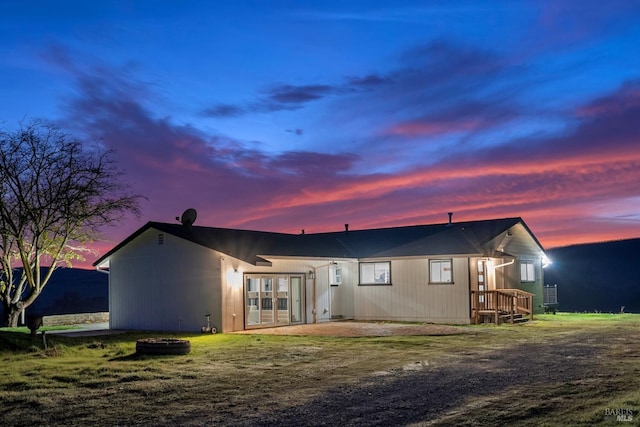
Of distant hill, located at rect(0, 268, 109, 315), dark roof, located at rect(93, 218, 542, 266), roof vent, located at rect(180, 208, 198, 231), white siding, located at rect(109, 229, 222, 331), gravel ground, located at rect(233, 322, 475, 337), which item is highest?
roof vent, located at rect(180, 208, 198, 231)

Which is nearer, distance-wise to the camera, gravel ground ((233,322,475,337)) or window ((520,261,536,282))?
Result: gravel ground ((233,322,475,337))

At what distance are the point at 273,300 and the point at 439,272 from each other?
21.9 feet

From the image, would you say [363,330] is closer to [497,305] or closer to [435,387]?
[497,305]

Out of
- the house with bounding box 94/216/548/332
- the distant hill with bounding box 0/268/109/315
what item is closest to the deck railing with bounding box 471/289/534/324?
the house with bounding box 94/216/548/332

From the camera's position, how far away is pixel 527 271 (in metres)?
30.9

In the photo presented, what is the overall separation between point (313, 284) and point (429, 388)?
1593 centimetres

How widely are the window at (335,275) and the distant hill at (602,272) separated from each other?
49974 mm

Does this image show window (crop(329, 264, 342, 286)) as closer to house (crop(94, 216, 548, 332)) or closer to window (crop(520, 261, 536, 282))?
house (crop(94, 216, 548, 332))

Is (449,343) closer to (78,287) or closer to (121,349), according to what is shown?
(121,349)

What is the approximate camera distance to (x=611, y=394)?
9836mm

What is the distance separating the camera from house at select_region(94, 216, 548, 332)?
23.5m

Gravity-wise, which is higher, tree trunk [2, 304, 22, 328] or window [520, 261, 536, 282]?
window [520, 261, 536, 282]

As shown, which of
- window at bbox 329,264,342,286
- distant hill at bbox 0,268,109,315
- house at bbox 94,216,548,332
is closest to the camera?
house at bbox 94,216,548,332

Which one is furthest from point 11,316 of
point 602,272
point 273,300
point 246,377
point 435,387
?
point 602,272
